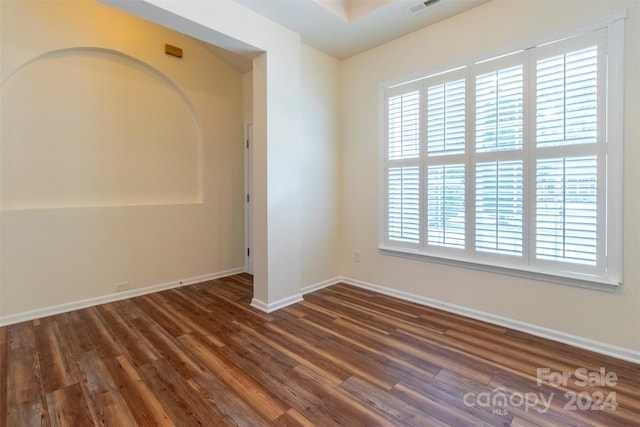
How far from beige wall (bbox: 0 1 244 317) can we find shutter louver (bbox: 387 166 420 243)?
7.96 feet

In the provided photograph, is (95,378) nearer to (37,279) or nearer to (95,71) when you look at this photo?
(37,279)

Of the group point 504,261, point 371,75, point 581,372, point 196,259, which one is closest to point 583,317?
point 581,372

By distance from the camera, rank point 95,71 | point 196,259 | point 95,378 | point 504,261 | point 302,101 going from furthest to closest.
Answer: point 196,259, point 302,101, point 95,71, point 504,261, point 95,378

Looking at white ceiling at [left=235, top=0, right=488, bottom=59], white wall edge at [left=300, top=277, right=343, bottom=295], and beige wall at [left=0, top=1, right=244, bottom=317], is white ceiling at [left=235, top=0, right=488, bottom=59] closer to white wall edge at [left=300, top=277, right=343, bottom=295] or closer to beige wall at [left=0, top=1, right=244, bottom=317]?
beige wall at [left=0, top=1, right=244, bottom=317]

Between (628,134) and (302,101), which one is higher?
(302,101)

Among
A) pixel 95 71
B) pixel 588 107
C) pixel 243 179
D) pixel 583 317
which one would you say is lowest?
pixel 583 317

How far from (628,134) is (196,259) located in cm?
461

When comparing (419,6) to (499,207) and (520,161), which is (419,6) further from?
(499,207)

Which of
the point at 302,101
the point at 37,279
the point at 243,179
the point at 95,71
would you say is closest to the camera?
the point at 37,279

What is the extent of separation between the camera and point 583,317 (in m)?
2.35

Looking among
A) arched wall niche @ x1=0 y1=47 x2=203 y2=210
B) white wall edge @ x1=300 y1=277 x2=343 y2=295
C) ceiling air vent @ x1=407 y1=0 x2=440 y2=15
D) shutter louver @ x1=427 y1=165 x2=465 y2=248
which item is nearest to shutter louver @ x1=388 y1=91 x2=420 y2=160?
shutter louver @ x1=427 y1=165 x2=465 y2=248

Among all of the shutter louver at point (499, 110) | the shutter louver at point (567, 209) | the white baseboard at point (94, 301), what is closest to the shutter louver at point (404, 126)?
the shutter louver at point (499, 110)

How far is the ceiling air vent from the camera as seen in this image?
2.74 meters

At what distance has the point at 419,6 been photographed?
279 centimetres
